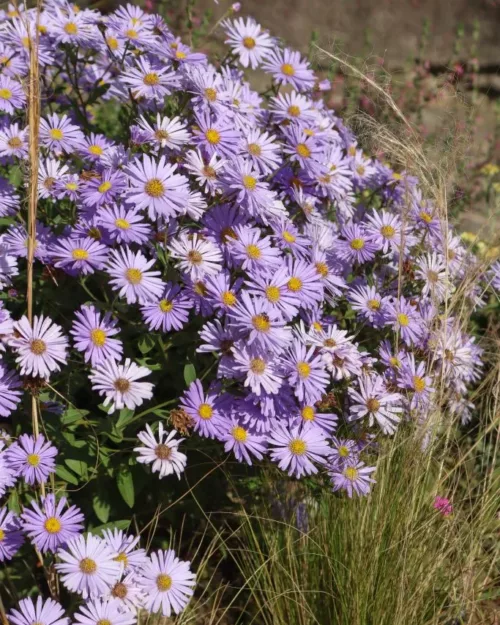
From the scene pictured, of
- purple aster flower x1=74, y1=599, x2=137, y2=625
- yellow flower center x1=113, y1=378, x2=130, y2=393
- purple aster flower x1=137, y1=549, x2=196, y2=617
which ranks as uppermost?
yellow flower center x1=113, y1=378, x2=130, y2=393

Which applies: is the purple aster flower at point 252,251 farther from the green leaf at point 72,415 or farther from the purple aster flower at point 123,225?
the green leaf at point 72,415

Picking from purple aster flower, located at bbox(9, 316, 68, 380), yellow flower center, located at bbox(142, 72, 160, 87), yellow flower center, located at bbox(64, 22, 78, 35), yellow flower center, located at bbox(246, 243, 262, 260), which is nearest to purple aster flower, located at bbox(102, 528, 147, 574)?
purple aster flower, located at bbox(9, 316, 68, 380)

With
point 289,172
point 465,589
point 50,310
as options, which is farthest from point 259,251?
point 465,589

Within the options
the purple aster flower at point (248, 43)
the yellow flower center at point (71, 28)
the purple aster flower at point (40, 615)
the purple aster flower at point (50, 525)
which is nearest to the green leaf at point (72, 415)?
the purple aster flower at point (50, 525)

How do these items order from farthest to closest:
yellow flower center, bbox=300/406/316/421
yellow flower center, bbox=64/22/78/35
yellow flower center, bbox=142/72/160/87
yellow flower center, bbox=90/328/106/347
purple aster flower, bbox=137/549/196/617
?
1. yellow flower center, bbox=64/22/78/35
2. yellow flower center, bbox=142/72/160/87
3. yellow flower center, bbox=300/406/316/421
4. yellow flower center, bbox=90/328/106/347
5. purple aster flower, bbox=137/549/196/617

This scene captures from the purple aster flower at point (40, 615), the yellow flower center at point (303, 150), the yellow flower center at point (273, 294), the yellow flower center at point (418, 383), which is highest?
the yellow flower center at point (303, 150)

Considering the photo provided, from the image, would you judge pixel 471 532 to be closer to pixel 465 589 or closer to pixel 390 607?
pixel 465 589

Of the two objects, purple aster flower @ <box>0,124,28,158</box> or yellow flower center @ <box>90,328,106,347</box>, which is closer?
yellow flower center @ <box>90,328,106,347</box>

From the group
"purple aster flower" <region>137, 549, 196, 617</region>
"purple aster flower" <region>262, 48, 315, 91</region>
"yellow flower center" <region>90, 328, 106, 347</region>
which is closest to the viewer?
"purple aster flower" <region>137, 549, 196, 617</region>

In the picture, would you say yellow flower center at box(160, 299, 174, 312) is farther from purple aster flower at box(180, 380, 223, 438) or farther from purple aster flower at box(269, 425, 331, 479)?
purple aster flower at box(269, 425, 331, 479)
